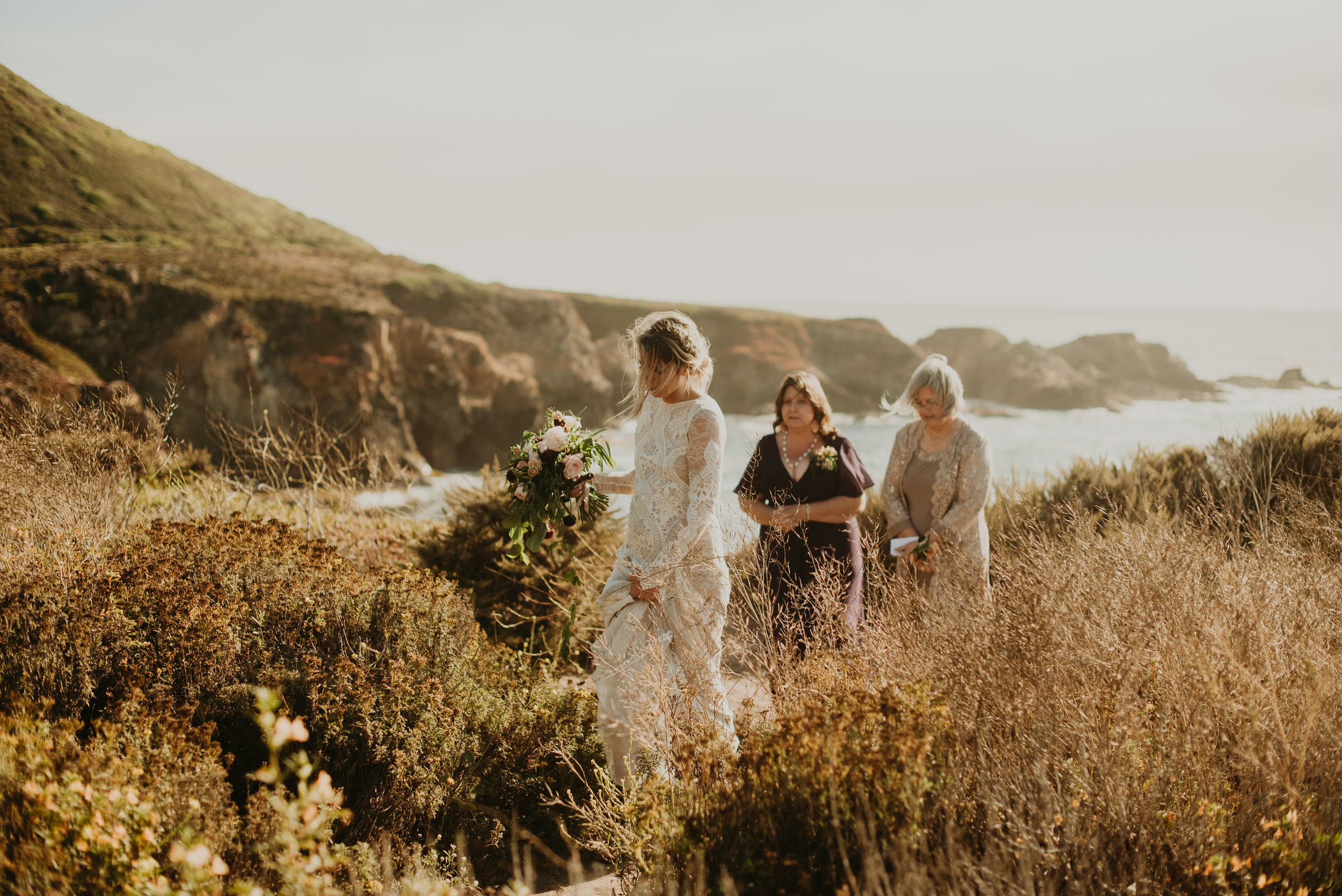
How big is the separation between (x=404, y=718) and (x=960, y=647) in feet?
6.93

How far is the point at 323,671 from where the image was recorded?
3.03 metres

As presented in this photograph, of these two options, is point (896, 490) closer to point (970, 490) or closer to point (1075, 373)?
point (970, 490)

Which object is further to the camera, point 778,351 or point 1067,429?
point 778,351

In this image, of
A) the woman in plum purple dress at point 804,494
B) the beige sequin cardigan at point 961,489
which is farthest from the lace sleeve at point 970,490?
the woman in plum purple dress at point 804,494

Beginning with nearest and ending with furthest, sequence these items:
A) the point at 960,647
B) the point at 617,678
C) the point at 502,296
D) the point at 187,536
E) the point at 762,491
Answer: the point at 960,647 → the point at 617,678 → the point at 187,536 → the point at 762,491 → the point at 502,296

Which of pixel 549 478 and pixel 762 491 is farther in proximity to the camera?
pixel 762 491

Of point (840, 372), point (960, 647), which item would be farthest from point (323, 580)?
point (840, 372)

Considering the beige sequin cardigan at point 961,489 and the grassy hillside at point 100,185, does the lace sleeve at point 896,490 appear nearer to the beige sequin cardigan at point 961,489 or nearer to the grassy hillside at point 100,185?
the beige sequin cardigan at point 961,489

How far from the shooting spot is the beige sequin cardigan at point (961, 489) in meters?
4.26

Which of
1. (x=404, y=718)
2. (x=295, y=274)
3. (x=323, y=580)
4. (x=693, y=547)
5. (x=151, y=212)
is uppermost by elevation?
(x=151, y=212)

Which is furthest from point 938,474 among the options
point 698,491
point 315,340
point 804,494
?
point 315,340

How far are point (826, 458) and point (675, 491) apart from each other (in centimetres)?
120

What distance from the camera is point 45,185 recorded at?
152 feet

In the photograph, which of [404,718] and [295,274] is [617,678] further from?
[295,274]
